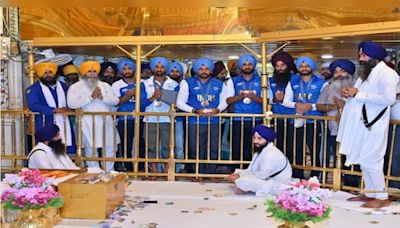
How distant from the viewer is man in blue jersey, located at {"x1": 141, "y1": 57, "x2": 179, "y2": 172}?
692cm

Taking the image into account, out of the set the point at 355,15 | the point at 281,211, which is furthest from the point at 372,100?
the point at 281,211

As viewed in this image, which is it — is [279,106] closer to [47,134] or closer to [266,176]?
[266,176]

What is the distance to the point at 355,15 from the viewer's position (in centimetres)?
678

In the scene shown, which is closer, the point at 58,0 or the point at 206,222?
the point at 58,0

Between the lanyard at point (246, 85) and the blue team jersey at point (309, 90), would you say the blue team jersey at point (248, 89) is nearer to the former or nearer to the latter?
the lanyard at point (246, 85)

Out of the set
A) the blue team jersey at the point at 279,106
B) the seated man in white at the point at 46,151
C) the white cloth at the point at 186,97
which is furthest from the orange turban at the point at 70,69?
the blue team jersey at the point at 279,106

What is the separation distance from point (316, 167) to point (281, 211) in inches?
125

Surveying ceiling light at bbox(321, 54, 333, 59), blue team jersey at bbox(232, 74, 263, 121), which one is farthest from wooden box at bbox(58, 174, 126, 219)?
ceiling light at bbox(321, 54, 333, 59)

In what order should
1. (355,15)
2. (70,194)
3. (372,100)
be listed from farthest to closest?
(355,15)
(372,100)
(70,194)

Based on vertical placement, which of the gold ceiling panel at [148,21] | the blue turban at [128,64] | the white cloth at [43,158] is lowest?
the white cloth at [43,158]

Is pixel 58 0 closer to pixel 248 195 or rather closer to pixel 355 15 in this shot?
pixel 248 195

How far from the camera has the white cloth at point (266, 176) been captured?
18.7ft

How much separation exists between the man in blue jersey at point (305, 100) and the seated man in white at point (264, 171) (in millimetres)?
737

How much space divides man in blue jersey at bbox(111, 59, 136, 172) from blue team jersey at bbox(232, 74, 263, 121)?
135 centimetres
